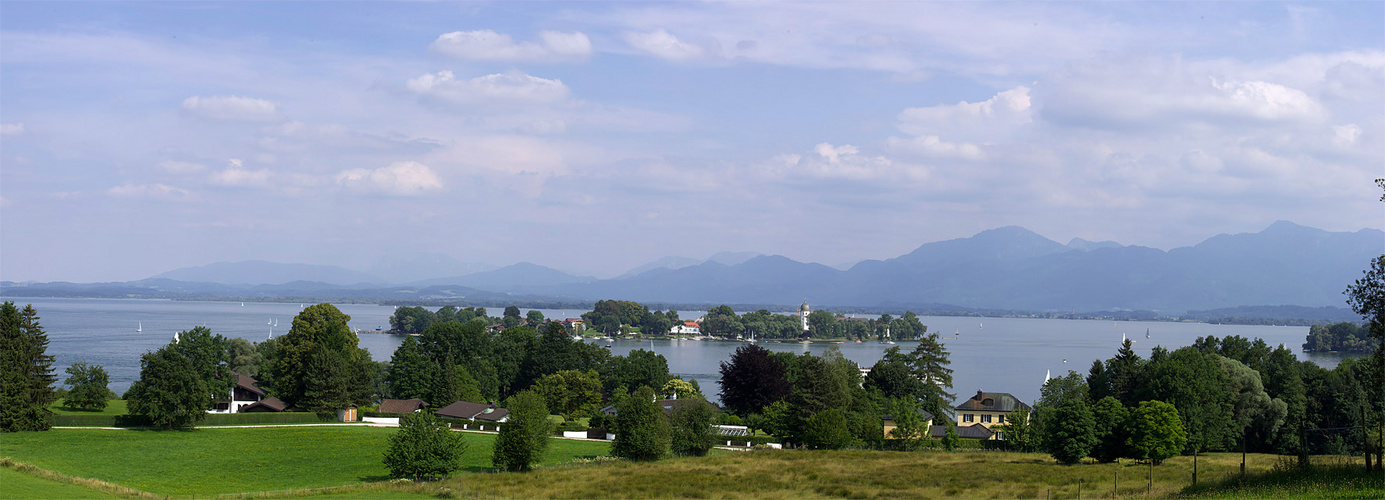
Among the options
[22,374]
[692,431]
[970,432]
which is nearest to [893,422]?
[970,432]

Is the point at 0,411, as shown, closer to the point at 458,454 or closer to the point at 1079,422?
the point at 458,454

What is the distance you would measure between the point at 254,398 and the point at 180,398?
1406cm

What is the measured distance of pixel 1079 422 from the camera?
1533 inches

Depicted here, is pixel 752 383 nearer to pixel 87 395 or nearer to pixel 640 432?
pixel 640 432

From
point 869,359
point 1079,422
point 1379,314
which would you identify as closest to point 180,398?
point 1079,422

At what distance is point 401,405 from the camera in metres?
56.4

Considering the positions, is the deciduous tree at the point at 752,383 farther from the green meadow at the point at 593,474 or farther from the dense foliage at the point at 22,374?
the dense foliage at the point at 22,374

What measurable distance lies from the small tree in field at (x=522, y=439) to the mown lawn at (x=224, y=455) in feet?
4.49

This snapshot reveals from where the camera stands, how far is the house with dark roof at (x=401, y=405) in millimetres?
55375

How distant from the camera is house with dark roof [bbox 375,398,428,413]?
2180 inches

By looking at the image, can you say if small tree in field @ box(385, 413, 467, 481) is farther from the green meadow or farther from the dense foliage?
the dense foliage

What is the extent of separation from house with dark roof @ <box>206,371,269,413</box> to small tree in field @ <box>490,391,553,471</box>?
89.5ft

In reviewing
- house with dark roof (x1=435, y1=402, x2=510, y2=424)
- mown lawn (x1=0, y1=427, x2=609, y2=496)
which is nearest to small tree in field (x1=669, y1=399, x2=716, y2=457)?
mown lawn (x1=0, y1=427, x2=609, y2=496)

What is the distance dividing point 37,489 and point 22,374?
1991 cm
